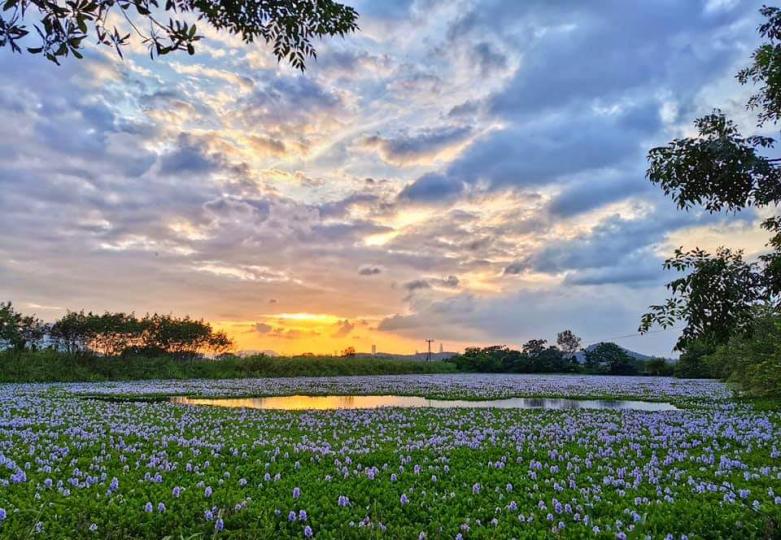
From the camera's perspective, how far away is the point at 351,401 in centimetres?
2631

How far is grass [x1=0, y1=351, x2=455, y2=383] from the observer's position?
124 ft

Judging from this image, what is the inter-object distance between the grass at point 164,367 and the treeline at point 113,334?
366 cm

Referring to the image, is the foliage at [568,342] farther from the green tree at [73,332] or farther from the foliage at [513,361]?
the green tree at [73,332]

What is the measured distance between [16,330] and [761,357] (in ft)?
176

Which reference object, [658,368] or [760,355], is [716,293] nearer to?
[760,355]

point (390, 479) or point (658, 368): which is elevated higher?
point (390, 479)

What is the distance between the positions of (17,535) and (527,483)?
7.04 metres

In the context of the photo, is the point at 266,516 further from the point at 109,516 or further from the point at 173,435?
the point at 173,435

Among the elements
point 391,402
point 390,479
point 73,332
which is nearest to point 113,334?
point 73,332

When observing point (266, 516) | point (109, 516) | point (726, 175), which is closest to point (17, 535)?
point (109, 516)

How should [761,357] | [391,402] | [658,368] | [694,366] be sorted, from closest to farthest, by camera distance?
[761,357]
[391,402]
[694,366]
[658,368]

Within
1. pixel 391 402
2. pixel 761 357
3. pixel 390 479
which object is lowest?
pixel 391 402

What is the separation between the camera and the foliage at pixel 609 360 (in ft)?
215

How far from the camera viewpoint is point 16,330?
42.4 meters
